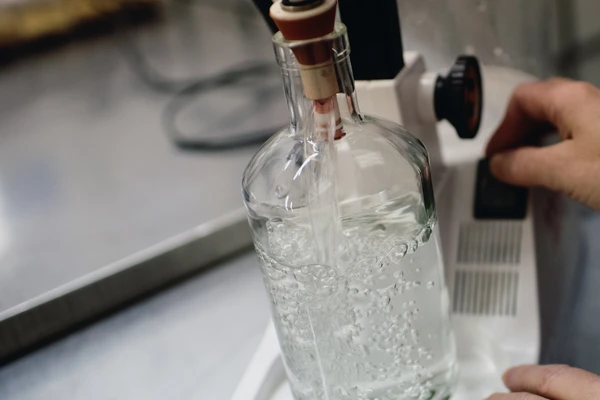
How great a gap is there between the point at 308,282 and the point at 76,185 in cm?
47

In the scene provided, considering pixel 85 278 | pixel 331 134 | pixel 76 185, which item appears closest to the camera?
pixel 331 134

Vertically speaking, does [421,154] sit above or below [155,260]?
above

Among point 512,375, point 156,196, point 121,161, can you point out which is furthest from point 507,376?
point 121,161

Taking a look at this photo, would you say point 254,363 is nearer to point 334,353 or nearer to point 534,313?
point 334,353

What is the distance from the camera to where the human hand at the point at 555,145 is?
0.42 metres

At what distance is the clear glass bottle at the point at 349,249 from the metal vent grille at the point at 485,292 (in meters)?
0.07

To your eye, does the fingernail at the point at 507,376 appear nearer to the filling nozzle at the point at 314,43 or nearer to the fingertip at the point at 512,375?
the fingertip at the point at 512,375

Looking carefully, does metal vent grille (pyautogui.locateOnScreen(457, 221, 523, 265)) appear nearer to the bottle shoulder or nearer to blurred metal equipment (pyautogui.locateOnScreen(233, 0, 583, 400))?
blurred metal equipment (pyautogui.locateOnScreen(233, 0, 583, 400))

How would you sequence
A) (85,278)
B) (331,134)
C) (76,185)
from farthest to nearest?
(76,185) → (85,278) → (331,134)

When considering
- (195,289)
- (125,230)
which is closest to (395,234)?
→ (195,289)

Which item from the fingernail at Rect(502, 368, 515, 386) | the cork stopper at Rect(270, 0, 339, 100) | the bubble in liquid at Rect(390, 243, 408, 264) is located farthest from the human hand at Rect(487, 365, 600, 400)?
the cork stopper at Rect(270, 0, 339, 100)

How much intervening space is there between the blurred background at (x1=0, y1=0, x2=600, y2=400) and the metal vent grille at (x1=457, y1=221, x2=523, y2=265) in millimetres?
70

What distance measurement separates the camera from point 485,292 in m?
0.43

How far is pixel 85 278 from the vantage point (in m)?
0.52
